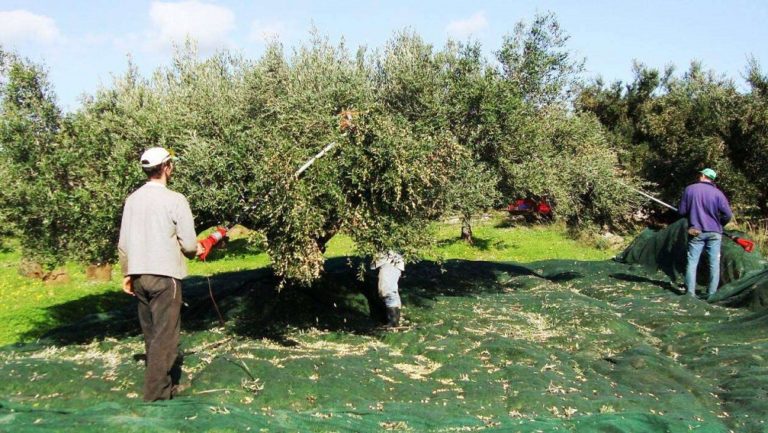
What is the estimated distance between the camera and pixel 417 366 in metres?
8.62

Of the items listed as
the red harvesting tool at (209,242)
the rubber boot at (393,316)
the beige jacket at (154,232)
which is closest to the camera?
the beige jacket at (154,232)

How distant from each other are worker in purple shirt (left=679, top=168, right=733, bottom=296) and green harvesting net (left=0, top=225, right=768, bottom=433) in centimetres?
66

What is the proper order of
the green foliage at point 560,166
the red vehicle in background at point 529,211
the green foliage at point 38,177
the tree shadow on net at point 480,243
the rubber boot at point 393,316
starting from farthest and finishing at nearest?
the red vehicle in background at point 529,211, the tree shadow on net at point 480,243, the green foliage at point 560,166, the rubber boot at point 393,316, the green foliage at point 38,177

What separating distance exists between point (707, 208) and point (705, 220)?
0.24 m

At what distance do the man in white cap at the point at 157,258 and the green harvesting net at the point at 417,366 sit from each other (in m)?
0.47

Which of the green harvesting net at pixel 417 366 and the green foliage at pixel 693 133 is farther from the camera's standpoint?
the green foliage at pixel 693 133

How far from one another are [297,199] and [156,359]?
270cm

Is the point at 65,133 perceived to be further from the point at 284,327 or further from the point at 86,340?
the point at 284,327

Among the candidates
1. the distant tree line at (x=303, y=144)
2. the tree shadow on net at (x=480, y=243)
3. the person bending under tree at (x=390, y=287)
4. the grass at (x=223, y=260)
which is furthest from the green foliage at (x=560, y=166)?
the tree shadow on net at (x=480, y=243)

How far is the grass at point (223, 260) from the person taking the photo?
14578 mm

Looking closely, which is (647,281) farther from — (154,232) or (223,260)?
(223,260)

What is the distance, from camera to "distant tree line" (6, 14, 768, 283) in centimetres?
884

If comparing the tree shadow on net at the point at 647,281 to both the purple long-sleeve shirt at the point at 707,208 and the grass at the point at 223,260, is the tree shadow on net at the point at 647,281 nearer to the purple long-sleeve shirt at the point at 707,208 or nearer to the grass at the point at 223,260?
the purple long-sleeve shirt at the point at 707,208

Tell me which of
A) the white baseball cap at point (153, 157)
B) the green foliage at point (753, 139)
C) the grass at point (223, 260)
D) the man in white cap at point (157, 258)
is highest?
the green foliage at point (753, 139)
